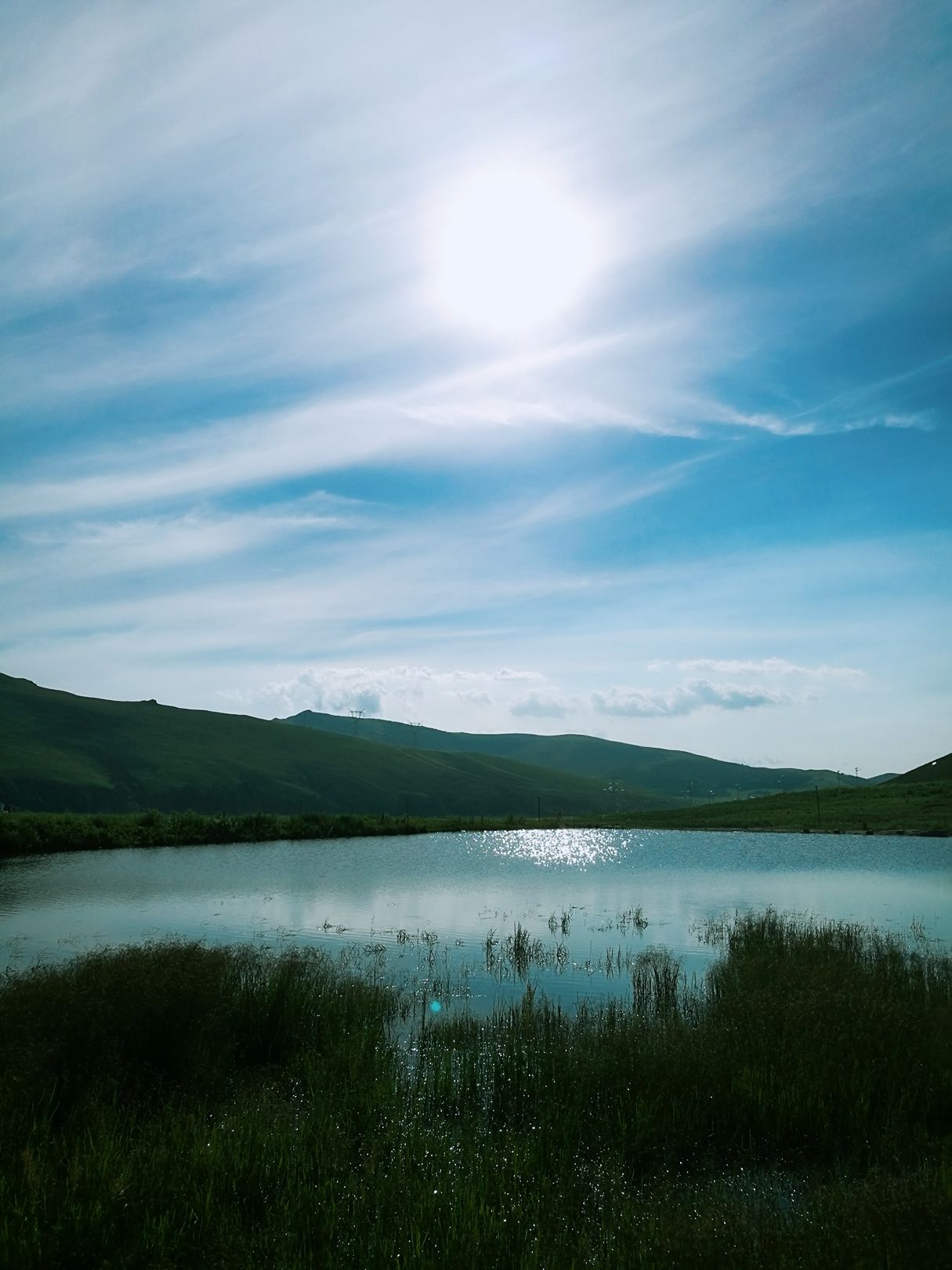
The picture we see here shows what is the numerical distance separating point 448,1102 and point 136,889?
33903 mm

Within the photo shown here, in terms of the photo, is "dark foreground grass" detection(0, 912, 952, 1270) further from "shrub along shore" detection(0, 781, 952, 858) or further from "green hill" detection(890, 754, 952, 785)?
"green hill" detection(890, 754, 952, 785)

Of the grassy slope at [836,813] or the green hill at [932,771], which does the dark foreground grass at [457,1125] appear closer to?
the grassy slope at [836,813]

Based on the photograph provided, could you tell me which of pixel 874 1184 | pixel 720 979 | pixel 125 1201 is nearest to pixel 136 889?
pixel 720 979

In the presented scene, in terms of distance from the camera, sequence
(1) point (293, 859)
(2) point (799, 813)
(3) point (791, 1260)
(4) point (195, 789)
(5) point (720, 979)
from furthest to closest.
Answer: (4) point (195, 789) < (2) point (799, 813) < (1) point (293, 859) < (5) point (720, 979) < (3) point (791, 1260)

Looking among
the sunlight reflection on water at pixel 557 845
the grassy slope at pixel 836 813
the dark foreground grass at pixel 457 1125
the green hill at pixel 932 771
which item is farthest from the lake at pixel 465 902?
the green hill at pixel 932 771

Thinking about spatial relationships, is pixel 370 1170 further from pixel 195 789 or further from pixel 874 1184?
pixel 195 789

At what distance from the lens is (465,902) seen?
40.0 metres

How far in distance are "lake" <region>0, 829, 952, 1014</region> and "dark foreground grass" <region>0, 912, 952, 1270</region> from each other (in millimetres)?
4881

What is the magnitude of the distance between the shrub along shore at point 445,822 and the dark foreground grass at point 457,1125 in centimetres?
5527

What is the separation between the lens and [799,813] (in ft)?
354

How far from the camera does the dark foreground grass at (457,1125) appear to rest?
817 centimetres

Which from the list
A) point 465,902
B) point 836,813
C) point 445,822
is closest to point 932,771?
point 836,813

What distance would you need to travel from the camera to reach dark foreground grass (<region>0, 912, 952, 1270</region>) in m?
8.17

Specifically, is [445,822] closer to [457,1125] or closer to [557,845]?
[557,845]
